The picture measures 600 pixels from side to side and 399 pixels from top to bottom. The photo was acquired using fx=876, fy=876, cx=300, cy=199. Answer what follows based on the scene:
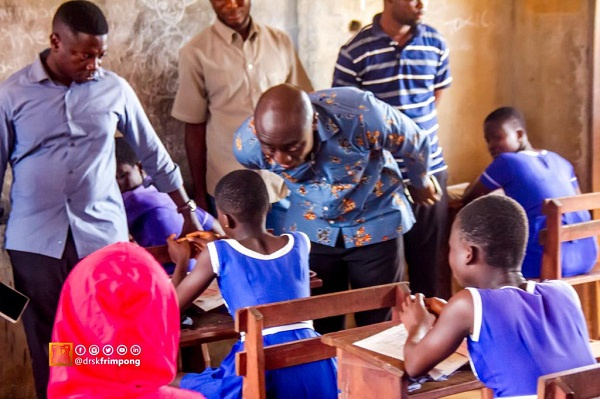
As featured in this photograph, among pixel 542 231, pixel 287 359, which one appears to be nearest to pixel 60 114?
pixel 287 359

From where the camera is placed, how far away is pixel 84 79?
331 centimetres

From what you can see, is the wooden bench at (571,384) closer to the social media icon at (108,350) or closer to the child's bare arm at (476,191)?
the social media icon at (108,350)

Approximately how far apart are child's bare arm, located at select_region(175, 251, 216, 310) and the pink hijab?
4.14ft

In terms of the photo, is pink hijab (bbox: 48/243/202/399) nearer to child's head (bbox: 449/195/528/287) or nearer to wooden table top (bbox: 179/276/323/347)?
child's head (bbox: 449/195/528/287)

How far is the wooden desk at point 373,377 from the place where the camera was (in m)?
2.47

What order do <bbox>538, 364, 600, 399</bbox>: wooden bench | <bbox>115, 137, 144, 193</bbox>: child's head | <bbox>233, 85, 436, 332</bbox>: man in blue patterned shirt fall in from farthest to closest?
<bbox>115, 137, 144, 193</bbox>: child's head < <bbox>233, 85, 436, 332</bbox>: man in blue patterned shirt < <bbox>538, 364, 600, 399</bbox>: wooden bench

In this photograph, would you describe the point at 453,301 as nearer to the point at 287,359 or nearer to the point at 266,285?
the point at 287,359

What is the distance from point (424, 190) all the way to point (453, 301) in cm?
137

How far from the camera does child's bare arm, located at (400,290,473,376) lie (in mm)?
2312

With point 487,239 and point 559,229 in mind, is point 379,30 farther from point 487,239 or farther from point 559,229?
point 487,239

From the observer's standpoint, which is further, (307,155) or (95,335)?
(307,155)

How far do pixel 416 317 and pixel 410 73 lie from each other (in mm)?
2153

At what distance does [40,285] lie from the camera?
11.1ft

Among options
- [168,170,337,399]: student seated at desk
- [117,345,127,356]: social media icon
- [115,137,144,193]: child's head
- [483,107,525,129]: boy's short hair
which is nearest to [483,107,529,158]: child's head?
[483,107,525,129]: boy's short hair
